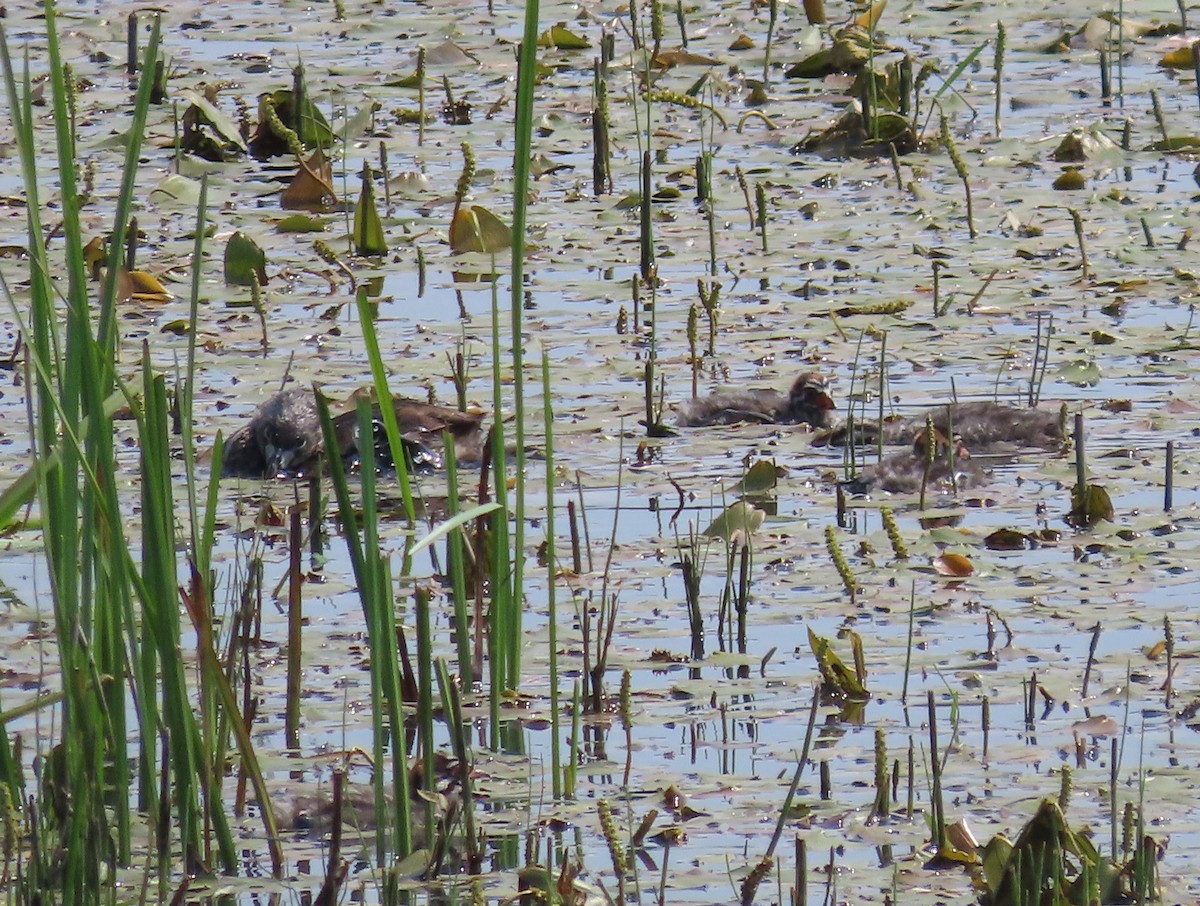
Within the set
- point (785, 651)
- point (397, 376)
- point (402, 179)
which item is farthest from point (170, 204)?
point (785, 651)

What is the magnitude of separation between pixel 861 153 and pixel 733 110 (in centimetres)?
92

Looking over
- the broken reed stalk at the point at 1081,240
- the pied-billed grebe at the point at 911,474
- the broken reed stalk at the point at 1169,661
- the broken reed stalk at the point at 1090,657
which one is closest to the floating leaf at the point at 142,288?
the pied-billed grebe at the point at 911,474

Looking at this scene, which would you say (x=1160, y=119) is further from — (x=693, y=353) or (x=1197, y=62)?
(x=693, y=353)

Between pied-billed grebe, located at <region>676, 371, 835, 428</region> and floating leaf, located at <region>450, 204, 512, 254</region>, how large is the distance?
1675 mm

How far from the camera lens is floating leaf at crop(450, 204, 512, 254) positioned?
7.18 metres

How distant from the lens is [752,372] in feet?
20.0

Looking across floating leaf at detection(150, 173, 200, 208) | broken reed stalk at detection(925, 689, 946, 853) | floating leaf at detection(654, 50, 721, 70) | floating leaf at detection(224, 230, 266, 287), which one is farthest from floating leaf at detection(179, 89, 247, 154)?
broken reed stalk at detection(925, 689, 946, 853)

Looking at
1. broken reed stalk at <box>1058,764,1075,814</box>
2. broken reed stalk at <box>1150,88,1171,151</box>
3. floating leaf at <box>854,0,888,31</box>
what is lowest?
broken reed stalk at <box>1058,764,1075,814</box>

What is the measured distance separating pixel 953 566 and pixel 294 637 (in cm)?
149

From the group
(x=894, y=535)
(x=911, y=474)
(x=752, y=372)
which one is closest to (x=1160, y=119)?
(x=752, y=372)

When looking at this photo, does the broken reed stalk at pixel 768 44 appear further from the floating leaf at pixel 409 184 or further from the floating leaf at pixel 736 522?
the floating leaf at pixel 736 522

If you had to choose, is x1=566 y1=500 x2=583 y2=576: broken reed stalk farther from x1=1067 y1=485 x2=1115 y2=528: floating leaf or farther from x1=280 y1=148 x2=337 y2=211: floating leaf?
x1=280 y1=148 x2=337 y2=211: floating leaf

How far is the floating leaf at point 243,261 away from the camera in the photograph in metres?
6.90

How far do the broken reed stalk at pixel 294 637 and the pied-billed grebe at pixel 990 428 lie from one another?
200cm
